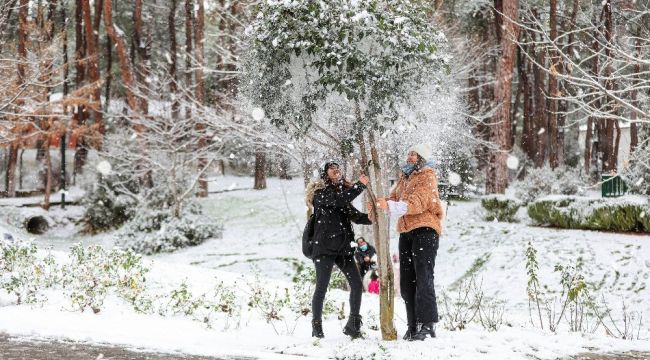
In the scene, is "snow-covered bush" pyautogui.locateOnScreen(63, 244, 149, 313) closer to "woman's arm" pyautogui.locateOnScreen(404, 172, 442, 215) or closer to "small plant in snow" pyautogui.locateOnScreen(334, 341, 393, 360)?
"small plant in snow" pyautogui.locateOnScreen(334, 341, 393, 360)

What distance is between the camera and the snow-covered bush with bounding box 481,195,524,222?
1981 centimetres

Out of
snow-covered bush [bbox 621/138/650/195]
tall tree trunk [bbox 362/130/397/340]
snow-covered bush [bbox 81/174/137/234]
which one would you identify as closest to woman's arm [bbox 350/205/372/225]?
tall tree trunk [bbox 362/130/397/340]

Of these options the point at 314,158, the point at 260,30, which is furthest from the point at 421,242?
the point at 314,158

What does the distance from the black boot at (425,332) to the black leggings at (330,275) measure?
2.02 feet

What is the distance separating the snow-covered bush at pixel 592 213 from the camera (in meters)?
15.4

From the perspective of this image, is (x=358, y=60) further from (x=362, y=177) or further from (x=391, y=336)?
(x=391, y=336)

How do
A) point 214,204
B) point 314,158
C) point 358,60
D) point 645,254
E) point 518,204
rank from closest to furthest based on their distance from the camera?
point 358,60 < point 314,158 < point 645,254 < point 518,204 < point 214,204

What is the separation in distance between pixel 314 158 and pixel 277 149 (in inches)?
179

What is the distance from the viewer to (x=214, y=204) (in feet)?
92.6

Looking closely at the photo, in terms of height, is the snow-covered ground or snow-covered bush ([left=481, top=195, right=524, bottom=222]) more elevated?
snow-covered bush ([left=481, top=195, right=524, bottom=222])

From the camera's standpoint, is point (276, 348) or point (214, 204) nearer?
point (276, 348)

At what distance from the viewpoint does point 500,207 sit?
20328mm

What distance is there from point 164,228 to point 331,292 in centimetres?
1358

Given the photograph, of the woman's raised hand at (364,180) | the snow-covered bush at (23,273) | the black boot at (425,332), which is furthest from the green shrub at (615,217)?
the snow-covered bush at (23,273)
